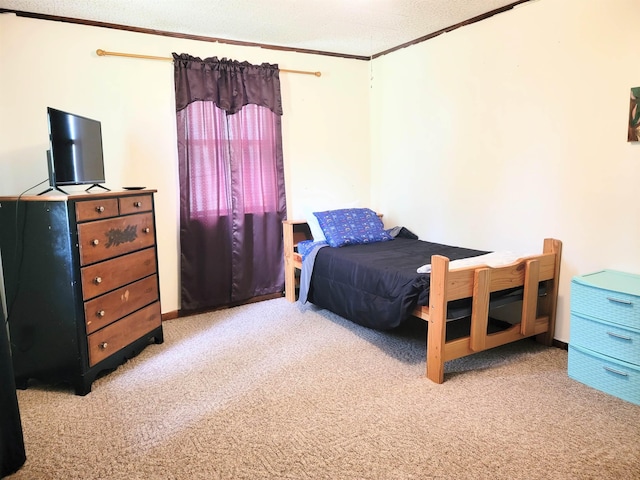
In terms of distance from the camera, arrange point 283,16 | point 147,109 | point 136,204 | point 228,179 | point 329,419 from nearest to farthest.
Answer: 1. point 329,419
2. point 136,204
3. point 283,16
4. point 147,109
5. point 228,179

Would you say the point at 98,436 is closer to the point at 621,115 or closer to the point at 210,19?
the point at 210,19

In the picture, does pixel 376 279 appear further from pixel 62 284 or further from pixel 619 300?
pixel 62 284

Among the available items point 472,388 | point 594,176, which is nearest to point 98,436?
point 472,388

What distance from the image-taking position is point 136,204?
2.71 meters

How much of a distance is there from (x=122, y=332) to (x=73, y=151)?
1.11 meters

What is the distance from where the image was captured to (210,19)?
3070 millimetres

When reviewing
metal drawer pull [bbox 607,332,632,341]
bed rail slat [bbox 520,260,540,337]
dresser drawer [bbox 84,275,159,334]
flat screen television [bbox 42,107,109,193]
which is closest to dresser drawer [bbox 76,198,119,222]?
flat screen television [bbox 42,107,109,193]

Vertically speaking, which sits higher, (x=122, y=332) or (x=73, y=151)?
(x=73, y=151)

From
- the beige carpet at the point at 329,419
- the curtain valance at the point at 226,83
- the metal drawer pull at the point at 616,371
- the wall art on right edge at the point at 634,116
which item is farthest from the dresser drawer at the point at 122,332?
the wall art on right edge at the point at 634,116

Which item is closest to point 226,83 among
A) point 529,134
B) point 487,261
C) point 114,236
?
point 114,236

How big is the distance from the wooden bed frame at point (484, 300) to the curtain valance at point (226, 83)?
220cm

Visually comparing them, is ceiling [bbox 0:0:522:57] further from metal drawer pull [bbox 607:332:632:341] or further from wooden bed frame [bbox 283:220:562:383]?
metal drawer pull [bbox 607:332:632:341]

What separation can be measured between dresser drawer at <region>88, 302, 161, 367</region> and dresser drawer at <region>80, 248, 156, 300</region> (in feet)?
0.73

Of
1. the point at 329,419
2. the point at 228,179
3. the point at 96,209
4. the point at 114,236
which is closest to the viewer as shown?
the point at 329,419
